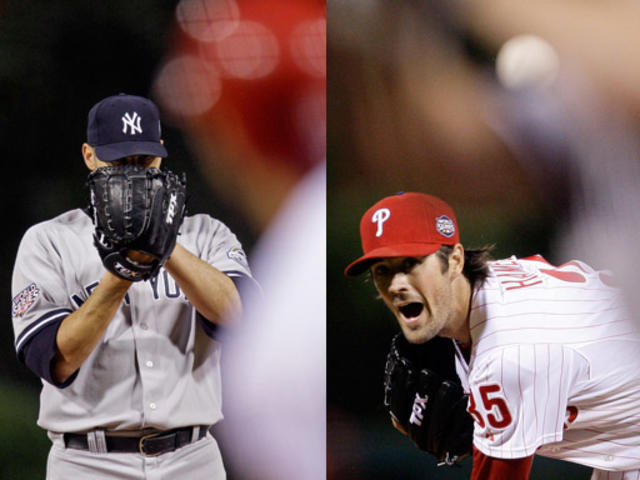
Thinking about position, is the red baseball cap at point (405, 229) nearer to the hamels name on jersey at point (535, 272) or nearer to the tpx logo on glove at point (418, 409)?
the hamels name on jersey at point (535, 272)

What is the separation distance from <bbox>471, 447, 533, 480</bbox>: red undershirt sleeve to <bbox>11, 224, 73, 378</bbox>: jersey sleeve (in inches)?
44.5

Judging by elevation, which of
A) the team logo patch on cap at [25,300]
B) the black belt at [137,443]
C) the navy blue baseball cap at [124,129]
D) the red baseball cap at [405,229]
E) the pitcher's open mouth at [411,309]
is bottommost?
the black belt at [137,443]

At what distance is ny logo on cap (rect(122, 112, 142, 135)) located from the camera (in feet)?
6.13

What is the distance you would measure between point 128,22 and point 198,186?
55 cm

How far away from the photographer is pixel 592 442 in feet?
6.00

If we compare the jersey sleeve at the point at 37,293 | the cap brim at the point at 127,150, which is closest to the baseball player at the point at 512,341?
the cap brim at the point at 127,150

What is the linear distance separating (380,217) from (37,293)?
947 mm

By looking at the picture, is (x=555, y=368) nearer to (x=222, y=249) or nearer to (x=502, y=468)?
(x=502, y=468)

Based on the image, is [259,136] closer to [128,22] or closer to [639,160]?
[128,22]

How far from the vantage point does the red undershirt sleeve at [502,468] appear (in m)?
1.68

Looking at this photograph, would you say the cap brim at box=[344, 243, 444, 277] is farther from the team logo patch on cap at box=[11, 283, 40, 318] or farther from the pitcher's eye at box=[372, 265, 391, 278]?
the team logo patch on cap at box=[11, 283, 40, 318]

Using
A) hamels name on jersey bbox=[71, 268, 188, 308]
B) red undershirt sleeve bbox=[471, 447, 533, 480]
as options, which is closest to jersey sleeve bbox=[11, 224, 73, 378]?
hamels name on jersey bbox=[71, 268, 188, 308]

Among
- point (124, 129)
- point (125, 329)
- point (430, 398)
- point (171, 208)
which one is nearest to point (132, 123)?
point (124, 129)

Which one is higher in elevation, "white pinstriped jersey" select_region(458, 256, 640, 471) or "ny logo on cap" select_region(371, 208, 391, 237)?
"ny logo on cap" select_region(371, 208, 391, 237)
